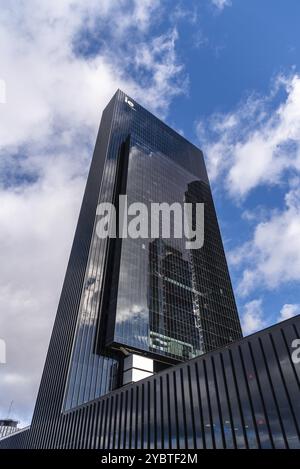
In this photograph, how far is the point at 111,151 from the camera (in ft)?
358

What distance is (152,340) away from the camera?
79375 mm

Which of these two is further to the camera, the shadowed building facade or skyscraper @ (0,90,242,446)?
skyscraper @ (0,90,242,446)

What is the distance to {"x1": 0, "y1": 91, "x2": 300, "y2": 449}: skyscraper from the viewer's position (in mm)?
34719

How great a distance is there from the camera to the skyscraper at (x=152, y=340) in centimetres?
3472

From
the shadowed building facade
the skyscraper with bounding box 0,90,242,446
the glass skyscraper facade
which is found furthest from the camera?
the glass skyscraper facade

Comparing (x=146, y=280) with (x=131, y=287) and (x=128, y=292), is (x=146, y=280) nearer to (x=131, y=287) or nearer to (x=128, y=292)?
(x=131, y=287)

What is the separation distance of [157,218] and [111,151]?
2855cm

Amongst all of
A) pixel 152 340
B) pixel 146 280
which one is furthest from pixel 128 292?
pixel 152 340

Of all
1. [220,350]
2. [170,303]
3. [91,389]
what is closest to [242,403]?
[220,350]

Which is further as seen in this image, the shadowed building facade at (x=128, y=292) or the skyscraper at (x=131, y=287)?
the skyscraper at (x=131, y=287)

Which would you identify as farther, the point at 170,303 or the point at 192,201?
the point at 192,201
